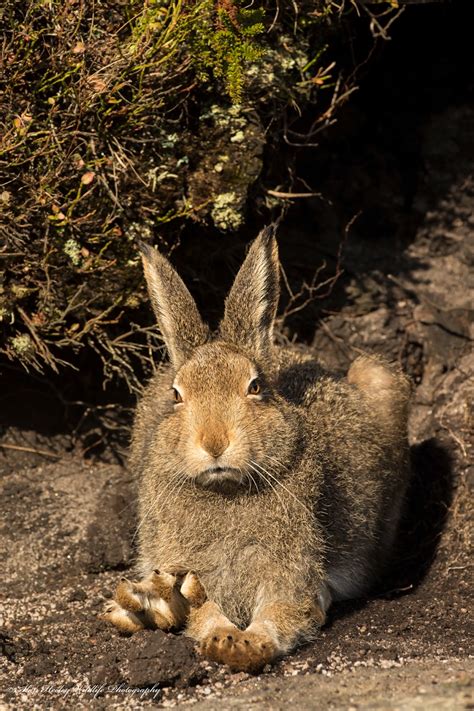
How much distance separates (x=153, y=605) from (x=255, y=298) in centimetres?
193

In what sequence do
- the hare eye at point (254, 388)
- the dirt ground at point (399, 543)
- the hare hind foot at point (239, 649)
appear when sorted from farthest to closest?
the hare eye at point (254, 388)
the hare hind foot at point (239, 649)
the dirt ground at point (399, 543)

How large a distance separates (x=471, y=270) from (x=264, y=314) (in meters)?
3.75

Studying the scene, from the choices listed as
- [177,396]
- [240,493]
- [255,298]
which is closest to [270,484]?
[240,493]

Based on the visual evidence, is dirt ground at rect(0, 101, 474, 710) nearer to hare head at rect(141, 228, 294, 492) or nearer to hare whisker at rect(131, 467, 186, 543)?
hare whisker at rect(131, 467, 186, 543)

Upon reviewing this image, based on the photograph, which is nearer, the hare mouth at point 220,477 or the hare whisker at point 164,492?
the hare mouth at point 220,477

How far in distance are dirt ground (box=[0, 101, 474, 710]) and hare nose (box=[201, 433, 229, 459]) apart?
1.15 metres

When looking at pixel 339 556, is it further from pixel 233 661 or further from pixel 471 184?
pixel 471 184

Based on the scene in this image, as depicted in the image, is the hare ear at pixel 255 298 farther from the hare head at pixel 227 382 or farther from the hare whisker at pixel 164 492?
the hare whisker at pixel 164 492

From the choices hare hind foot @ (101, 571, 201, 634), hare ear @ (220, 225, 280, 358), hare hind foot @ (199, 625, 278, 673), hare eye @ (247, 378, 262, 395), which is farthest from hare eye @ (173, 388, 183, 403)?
hare hind foot @ (199, 625, 278, 673)

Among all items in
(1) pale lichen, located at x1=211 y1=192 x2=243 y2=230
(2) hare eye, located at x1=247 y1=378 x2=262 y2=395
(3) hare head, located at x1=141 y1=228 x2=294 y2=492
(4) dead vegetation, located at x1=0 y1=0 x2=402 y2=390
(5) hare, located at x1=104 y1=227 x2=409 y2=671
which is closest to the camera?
(3) hare head, located at x1=141 y1=228 x2=294 y2=492

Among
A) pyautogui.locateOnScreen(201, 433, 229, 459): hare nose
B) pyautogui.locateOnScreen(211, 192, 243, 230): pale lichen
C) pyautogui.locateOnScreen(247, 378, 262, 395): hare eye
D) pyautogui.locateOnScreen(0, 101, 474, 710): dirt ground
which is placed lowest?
pyautogui.locateOnScreen(0, 101, 474, 710): dirt ground

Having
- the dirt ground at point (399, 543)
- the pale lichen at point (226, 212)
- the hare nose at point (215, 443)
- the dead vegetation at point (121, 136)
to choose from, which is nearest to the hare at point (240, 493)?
the hare nose at point (215, 443)

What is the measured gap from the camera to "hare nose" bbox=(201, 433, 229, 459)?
16.2ft

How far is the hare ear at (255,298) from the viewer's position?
18.6 feet
